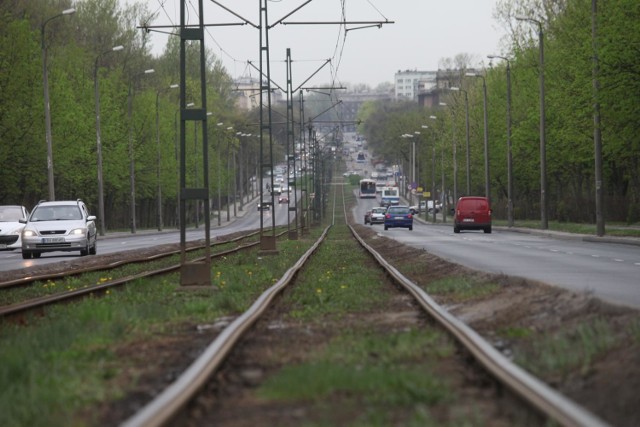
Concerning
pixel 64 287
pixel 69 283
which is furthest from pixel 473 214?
pixel 64 287

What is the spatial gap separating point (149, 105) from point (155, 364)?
94048 millimetres

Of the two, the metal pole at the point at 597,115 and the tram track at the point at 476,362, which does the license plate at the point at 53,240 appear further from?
the tram track at the point at 476,362

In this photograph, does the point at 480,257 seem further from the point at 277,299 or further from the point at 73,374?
the point at 73,374

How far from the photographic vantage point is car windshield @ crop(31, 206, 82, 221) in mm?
40312

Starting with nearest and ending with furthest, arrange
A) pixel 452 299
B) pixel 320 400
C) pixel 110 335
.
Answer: pixel 320 400 < pixel 110 335 < pixel 452 299

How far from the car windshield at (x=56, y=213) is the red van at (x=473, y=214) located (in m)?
31.5

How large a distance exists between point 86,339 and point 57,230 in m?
27.0

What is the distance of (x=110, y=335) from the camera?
13461 mm

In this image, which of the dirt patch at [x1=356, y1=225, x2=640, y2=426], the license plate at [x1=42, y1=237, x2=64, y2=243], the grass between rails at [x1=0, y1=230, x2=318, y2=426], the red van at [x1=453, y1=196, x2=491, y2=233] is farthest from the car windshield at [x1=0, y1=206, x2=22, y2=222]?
the red van at [x1=453, y1=196, x2=491, y2=233]

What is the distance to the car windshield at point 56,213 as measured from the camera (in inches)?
1587

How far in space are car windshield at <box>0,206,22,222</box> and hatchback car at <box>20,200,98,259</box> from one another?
22.3 feet

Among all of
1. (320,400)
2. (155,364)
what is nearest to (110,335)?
(155,364)

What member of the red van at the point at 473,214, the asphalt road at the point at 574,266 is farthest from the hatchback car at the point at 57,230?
the red van at the point at 473,214

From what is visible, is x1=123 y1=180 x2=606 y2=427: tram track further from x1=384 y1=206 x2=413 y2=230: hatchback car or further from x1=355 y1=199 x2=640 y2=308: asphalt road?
x1=384 y1=206 x2=413 y2=230: hatchback car
